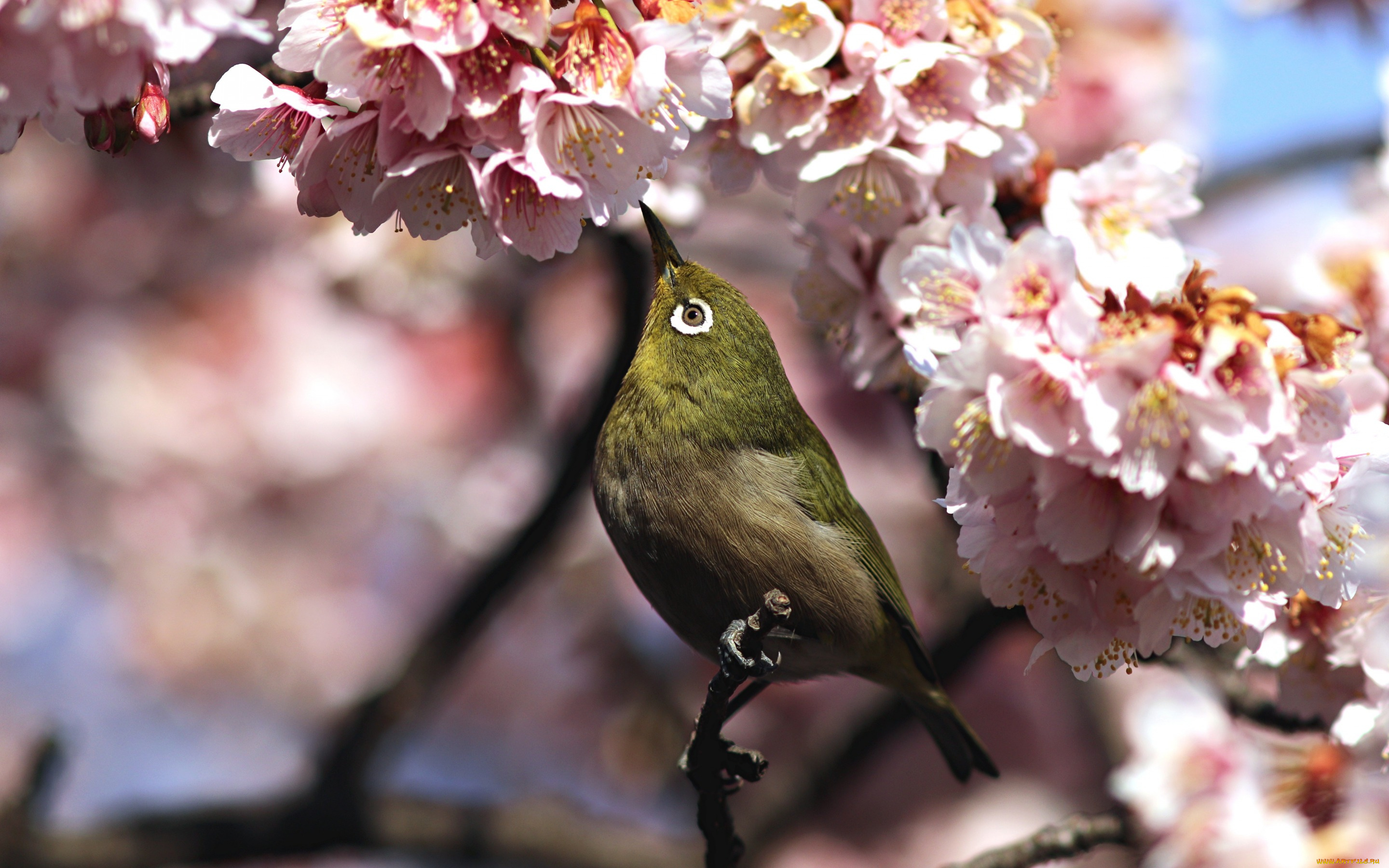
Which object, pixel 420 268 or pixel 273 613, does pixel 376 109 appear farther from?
pixel 273 613

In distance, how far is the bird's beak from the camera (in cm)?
199

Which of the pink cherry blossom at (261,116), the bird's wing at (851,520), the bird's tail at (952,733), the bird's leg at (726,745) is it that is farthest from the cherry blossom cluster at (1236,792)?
the pink cherry blossom at (261,116)

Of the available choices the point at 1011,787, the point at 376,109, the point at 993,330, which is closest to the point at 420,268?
the point at 376,109

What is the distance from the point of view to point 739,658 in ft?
5.94

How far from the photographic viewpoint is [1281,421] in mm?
1384

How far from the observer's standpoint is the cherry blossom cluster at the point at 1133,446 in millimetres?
1380

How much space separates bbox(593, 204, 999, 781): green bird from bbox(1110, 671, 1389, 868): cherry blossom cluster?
0.83m

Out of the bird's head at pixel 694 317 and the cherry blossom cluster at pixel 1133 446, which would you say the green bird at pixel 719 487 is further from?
the cherry blossom cluster at pixel 1133 446

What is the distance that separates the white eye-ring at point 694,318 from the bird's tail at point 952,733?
1.07 metres

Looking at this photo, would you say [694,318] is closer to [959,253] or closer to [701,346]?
[701,346]

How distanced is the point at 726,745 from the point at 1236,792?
1143mm

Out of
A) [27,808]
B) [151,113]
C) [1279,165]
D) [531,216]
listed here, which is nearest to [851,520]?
[531,216]

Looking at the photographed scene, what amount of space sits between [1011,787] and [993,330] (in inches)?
194

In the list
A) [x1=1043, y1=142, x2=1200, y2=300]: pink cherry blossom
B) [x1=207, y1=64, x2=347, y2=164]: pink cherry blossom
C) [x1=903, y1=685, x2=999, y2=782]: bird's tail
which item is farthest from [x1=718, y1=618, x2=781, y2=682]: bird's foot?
[x1=207, y1=64, x2=347, y2=164]: pink cherry blossom
